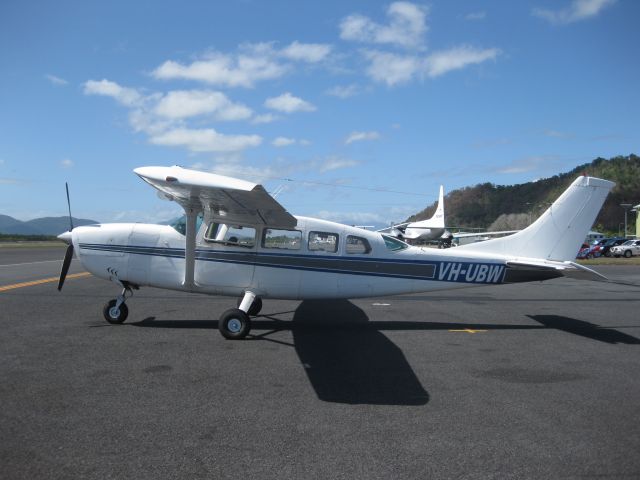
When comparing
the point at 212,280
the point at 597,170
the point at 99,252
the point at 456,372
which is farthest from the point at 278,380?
the point at 597,170

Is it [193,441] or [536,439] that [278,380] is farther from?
[536,439]

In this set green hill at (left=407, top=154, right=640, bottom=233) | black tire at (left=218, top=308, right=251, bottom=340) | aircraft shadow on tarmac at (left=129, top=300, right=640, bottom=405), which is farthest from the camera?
green hill at (left=407, top=154, right=640, bottom=233)

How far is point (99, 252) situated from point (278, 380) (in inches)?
199

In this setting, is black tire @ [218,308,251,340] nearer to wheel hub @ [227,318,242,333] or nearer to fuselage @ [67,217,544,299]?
wheel hub @ [227,318,242,333]

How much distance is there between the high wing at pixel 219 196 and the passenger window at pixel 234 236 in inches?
5.0

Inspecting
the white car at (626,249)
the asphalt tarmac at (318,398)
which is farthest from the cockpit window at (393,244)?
the white car at (626,249)

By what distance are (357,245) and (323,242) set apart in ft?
2.09

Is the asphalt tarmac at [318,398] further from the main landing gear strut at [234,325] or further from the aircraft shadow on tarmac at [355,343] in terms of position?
the main landing gear strut at [234,325]

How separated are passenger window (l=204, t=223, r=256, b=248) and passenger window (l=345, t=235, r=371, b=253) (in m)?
1.74

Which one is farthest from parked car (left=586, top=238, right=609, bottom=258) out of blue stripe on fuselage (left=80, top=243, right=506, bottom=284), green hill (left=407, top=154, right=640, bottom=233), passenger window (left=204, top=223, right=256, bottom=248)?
green hill (left=407, top=154, right=640, bottom=233)

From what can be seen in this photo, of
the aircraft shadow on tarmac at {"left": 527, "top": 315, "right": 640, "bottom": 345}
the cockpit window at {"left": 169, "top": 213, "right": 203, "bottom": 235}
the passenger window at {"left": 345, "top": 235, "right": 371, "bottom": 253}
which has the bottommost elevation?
the aircraft shadow on tarmac at {"left": 527, "top": 315, "right": 640, "bottom": 345}

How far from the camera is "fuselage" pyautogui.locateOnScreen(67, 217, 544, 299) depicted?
8.88 metres

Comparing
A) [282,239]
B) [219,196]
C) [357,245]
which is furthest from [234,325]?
[357,245]

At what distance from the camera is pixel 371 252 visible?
9.19 m
